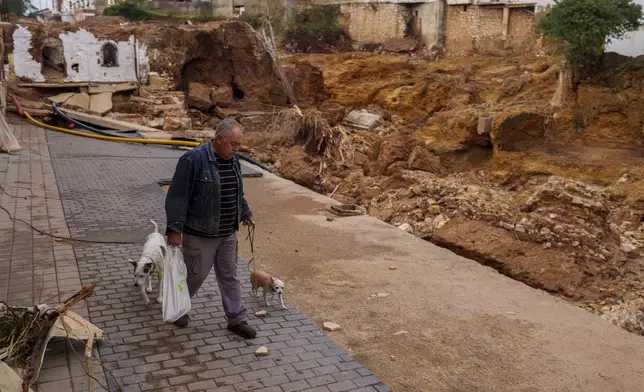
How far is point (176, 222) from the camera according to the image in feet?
15.4

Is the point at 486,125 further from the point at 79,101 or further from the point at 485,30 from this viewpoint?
the point at 485,30

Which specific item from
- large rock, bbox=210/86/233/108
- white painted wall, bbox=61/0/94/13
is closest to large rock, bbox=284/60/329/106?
large rock, bbox=210/86/233/108

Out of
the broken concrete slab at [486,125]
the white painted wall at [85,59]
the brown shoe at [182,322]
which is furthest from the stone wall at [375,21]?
the brown shoe at [182,322]

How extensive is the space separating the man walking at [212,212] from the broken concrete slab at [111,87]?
55.2 feet

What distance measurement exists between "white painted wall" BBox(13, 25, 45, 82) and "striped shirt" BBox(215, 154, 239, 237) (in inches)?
701

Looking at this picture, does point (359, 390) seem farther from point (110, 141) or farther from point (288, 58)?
point (288, 58)

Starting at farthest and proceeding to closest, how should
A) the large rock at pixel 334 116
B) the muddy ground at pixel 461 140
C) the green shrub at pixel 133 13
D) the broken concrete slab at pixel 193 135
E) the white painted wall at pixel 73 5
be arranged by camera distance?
the white painted wall at pixel 73 5
the green shrub at pixel 133 13
the large rock at pixel 334 116
the broken concrete slab at pixel 193 135
the muddy ground at pixel 461 140

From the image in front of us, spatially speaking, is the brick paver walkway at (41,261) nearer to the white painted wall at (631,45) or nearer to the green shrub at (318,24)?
the white painted wall at (631,45)

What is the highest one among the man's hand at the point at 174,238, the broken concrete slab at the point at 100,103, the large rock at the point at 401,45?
the large rock at the point at 401,45

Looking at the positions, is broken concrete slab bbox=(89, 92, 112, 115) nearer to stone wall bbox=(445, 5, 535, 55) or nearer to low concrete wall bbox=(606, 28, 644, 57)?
low concrete wall bbox=(606, 28, 644, 57)

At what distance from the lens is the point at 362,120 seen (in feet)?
69.9

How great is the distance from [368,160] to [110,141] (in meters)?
7.06


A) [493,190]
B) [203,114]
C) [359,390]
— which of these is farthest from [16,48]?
[359,390]

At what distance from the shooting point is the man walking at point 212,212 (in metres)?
4.73
